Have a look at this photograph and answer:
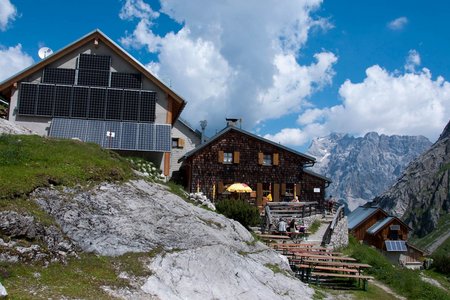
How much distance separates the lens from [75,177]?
15.1 m

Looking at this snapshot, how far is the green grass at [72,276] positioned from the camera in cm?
990

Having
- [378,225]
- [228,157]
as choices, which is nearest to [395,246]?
[378,225]

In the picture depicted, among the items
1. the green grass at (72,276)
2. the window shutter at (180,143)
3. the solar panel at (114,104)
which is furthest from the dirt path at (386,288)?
the window shutter at (180,143)

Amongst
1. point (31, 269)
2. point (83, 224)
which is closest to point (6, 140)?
point (83, 224)

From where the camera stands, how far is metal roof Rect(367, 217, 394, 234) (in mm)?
54031

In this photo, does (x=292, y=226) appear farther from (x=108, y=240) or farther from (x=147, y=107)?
(x=108, y=240)

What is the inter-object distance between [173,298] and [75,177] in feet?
18.9

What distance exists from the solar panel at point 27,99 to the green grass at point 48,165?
48.1ft

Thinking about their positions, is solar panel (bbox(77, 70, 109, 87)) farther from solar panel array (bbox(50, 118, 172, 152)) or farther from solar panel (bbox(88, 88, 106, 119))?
solar panel array (bbox(50, 118, 172, 152))

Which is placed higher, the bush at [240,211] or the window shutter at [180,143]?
the window shutter at [180,143]

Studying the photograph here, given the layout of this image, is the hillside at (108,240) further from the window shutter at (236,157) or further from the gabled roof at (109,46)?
the window shutter at (236,157)

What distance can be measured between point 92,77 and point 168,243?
72.0ft

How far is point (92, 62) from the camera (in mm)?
33000

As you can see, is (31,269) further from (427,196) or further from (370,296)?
(427,196)
